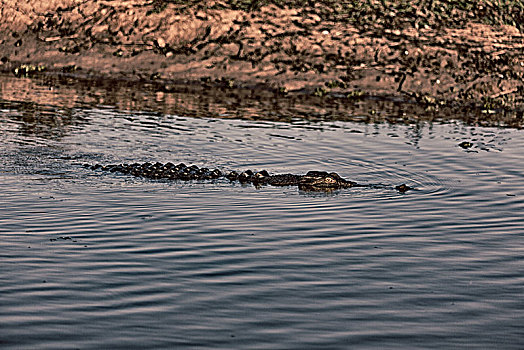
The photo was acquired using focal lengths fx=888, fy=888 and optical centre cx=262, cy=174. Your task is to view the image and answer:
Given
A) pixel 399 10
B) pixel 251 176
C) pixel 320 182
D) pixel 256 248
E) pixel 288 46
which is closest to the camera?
pixel 256 248

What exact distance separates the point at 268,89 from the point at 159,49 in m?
8.39

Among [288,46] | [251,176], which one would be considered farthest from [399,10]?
[251,176]

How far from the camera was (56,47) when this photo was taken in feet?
184

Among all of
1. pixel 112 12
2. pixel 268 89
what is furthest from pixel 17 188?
pixel 112 12

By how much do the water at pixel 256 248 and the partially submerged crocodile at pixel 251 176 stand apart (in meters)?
0.50

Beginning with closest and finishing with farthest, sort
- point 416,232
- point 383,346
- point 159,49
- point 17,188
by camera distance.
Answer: point 383,346 → point 416,232 → point 17,188 → point 159,49

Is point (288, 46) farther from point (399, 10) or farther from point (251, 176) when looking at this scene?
point (251, 176)

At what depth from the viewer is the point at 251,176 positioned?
A: 2481 cm

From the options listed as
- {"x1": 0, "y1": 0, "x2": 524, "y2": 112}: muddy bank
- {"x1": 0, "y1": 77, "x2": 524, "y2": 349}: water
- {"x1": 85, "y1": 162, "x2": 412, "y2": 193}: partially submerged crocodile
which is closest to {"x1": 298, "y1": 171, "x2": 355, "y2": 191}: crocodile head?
{"x1": 85, "y1": 162, "x2": 412, "y2": 193}: partially submerged crocodile

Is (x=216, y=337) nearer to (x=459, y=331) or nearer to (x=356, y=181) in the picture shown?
(x=459, y=331)

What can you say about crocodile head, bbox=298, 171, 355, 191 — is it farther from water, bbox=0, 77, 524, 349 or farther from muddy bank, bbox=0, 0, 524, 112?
muddy bank, bbox=0, 0, 524, 112

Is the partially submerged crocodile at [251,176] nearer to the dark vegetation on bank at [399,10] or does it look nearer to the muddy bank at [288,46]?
the muddy bank at [288,46]

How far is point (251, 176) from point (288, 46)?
101ft

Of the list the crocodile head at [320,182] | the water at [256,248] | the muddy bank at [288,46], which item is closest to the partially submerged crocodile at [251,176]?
the crocodile head at [320,182]
